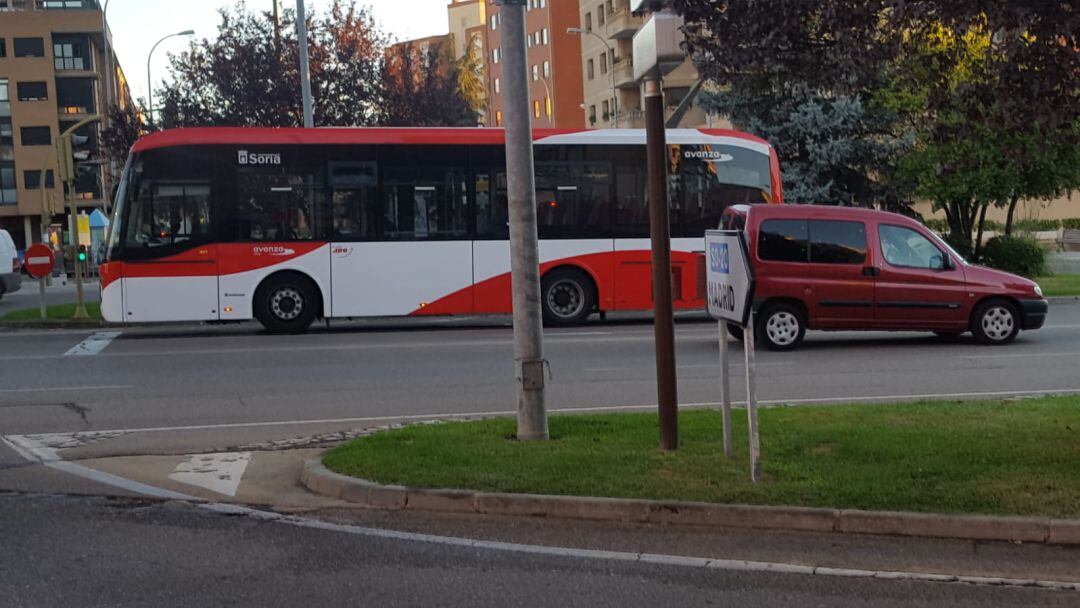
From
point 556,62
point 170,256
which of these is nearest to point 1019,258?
point 170,256

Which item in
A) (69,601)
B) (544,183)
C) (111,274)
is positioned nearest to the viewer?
(69,601)

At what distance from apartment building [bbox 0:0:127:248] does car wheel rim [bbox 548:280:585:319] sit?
62.3 meters

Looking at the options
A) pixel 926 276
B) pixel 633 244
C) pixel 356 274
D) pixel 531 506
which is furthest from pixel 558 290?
pixel 531 506

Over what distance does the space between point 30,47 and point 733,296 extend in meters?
80.2

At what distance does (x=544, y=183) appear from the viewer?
904 inches

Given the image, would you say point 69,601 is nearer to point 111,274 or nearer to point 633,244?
point 111,274

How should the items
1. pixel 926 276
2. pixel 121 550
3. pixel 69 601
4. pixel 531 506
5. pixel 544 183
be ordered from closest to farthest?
pixel 69 601 < pixel 121 550 < pixel 531 506 < pixel 926 276 < pixel 544 183

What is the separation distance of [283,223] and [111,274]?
2.92 m

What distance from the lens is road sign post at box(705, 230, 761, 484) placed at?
7.98 metres

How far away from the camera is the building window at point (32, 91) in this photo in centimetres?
7912

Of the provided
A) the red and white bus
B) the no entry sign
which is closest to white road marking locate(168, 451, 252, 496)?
the red and white bus

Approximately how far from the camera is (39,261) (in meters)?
24.8

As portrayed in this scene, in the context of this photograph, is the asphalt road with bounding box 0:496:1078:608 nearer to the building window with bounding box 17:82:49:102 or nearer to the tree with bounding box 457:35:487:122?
the building window with bounding box 17:82:49:102

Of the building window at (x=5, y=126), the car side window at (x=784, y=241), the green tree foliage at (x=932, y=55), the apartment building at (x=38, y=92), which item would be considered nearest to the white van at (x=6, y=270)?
the car side window at (x=784, y=241)
